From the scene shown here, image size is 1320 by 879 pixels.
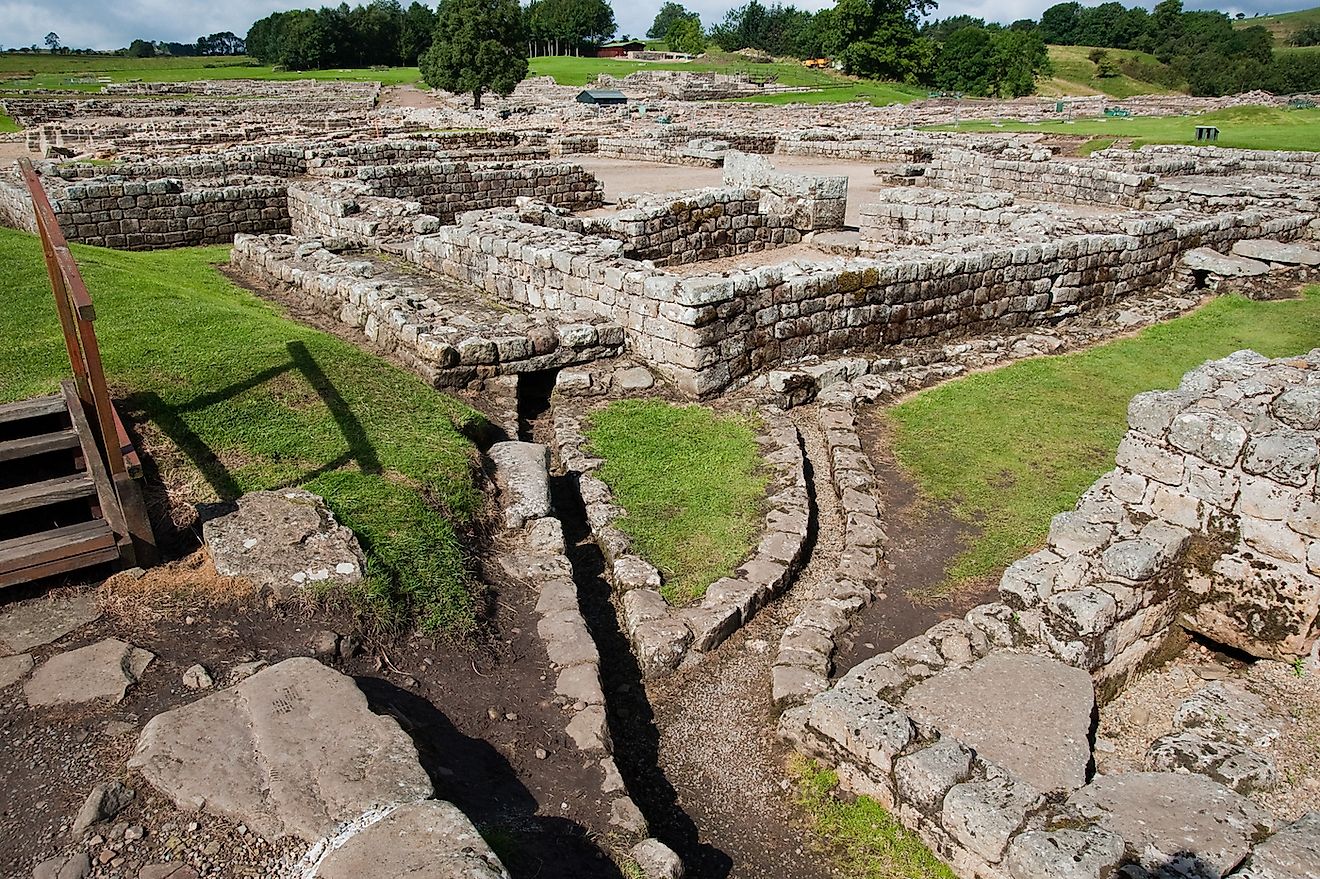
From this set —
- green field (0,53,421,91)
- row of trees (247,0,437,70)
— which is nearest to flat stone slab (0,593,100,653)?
green field (0,53,421,91)

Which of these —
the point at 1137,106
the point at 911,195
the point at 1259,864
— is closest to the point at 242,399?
the point at 1259,864

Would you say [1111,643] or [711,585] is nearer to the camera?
[1111,643]

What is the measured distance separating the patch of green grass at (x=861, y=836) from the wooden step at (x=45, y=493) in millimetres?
4674

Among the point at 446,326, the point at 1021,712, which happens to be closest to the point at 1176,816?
the point at 1021,712

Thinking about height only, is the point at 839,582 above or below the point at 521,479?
below

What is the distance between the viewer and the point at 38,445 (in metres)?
5.74

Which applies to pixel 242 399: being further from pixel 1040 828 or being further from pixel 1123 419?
pixel 1123 419

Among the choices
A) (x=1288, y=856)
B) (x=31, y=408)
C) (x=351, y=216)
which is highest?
(x=351, y=216)

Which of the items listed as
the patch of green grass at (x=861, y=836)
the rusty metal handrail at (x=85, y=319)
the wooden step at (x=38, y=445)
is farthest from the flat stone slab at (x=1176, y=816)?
the wooden step at (x=38, y=445)

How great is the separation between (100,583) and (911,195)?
644 inches

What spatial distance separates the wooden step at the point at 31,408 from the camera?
19.9 feet

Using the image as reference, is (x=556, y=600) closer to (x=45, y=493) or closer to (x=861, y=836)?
(x=861, y=836)

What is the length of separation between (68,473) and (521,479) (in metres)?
3.30

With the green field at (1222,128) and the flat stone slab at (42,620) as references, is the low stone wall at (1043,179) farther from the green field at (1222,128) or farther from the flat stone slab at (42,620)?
the flat stone slab at (42,620)
